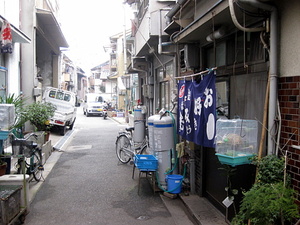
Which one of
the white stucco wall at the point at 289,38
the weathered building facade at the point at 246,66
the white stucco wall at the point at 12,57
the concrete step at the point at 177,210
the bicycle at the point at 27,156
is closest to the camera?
the white stucco wall at the point at 289,38

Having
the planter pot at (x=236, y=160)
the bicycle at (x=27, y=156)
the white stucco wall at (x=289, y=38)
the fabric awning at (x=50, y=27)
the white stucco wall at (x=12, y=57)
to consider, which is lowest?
→ the bicycle at (x=27, y=156)

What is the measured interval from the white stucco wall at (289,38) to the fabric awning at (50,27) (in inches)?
A: 526

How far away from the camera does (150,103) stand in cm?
1379

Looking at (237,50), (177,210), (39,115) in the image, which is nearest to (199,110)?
(237,50)

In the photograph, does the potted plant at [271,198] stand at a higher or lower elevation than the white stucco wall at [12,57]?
lower

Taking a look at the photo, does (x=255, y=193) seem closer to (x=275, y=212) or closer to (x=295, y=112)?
(x=275, y=212)

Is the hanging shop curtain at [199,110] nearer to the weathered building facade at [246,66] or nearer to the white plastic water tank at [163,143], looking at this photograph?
the weathered building facade at [246,66]

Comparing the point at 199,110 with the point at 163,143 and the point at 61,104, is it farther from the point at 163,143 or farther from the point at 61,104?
the point at 61,104

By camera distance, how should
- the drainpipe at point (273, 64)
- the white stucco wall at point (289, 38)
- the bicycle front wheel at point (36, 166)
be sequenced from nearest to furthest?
the white stucco wall at point (289, 38), the drainpipe at point (273, 64), the bicycle front wheel at point (36, 166)

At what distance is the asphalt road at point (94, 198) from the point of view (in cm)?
576

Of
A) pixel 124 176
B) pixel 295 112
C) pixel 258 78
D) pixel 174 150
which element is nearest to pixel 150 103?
pixel 124 176

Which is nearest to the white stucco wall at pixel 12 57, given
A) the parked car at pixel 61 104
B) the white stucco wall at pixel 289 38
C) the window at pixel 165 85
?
the parked car at pixel 61 104

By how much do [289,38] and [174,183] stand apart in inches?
172

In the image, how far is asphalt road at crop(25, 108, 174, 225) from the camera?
18.9 feet
